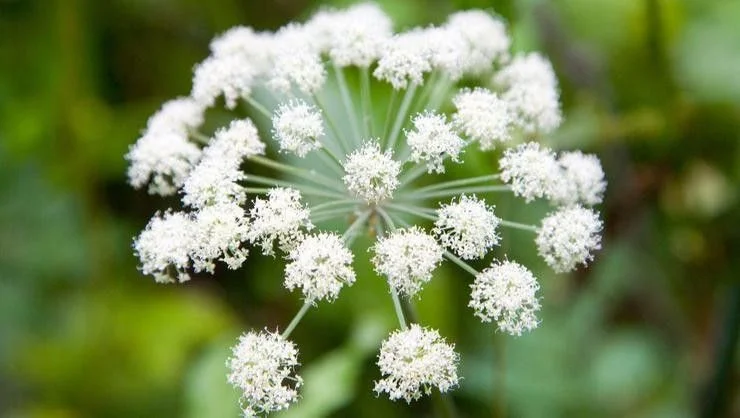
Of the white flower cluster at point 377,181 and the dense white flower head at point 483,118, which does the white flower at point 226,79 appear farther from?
the dense white flower head at point 483,118

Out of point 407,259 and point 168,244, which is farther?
point 168,244

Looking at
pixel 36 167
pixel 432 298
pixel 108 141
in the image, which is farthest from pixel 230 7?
pixel 432 298

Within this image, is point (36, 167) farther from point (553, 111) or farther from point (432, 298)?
point (553, 111)

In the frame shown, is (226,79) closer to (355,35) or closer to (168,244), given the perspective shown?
(355,35)

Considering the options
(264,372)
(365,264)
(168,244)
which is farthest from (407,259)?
(365,264)

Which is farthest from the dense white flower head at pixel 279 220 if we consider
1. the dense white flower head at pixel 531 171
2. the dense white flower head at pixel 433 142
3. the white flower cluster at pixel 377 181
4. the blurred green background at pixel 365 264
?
the blurred green background at pixel 365 264

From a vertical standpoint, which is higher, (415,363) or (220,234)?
(220,234)

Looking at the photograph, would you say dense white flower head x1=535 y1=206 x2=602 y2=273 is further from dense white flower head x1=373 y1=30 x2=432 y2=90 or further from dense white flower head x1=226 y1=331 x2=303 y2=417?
dense white flower head x1=226 y1=331 x2=303 y2=417
